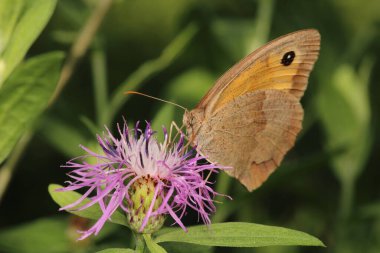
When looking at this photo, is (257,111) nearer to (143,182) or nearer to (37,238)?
(143,182)

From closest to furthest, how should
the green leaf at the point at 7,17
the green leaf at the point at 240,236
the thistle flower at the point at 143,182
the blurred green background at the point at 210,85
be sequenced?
the green leaf at the point at 240,236 < the thistle flower at the point at 143,182 < the green leaf at the point at 7,17 < the blurred green background at the point at 210,85

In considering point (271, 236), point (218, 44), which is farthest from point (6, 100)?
point (218, 44)

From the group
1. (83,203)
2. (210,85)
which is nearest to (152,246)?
(83,203)

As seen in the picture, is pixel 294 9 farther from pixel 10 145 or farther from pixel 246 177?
pixel 10 145

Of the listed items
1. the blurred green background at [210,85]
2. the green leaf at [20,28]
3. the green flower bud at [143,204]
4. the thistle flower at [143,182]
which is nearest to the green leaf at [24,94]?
the green leaf at [20,28]

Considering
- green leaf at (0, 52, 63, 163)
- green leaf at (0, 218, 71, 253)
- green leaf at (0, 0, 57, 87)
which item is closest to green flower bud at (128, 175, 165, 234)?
green leaf at (0, 52, 63, 163)

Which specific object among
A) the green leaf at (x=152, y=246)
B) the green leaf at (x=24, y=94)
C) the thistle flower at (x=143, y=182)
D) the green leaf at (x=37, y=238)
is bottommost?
the green leaf at (x=37, y=238)

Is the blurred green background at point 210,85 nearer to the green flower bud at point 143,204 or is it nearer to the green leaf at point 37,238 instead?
the green leaf at point 37,238
